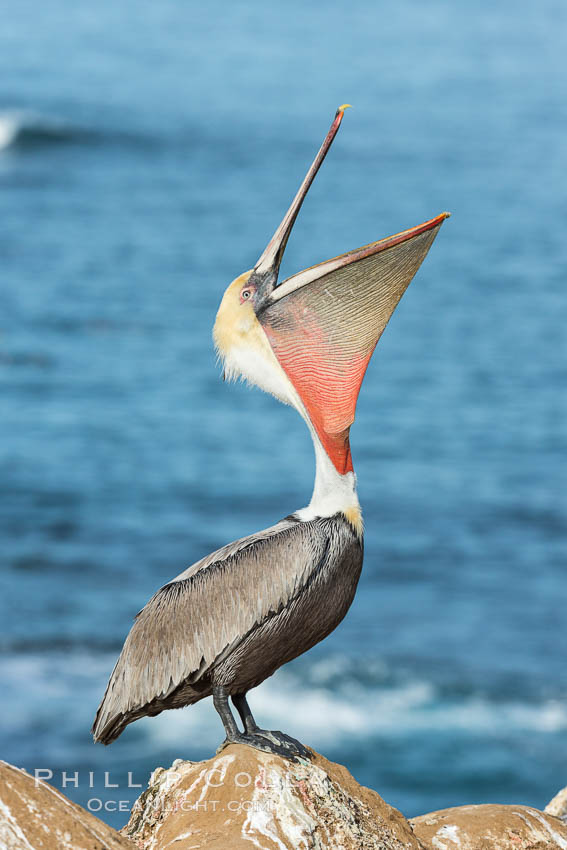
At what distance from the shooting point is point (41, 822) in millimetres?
6781

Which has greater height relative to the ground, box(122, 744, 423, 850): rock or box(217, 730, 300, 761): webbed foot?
box(217, 730, 300, 761): webbed foot

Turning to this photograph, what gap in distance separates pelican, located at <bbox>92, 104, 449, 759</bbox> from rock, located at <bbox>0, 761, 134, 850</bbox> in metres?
1.25

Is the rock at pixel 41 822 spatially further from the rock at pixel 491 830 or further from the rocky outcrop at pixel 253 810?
the rock at pixel 491 830

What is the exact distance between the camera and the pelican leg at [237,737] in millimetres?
8000

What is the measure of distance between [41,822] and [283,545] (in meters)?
2.23

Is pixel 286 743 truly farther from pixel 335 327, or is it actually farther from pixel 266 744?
pixel 335 327

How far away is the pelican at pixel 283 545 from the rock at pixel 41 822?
1.25 meters

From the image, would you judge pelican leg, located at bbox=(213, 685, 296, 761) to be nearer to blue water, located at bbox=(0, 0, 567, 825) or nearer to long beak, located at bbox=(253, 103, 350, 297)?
long beak, located at bbox=(253, 103, 350, 297)

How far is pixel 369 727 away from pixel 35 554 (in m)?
10.3

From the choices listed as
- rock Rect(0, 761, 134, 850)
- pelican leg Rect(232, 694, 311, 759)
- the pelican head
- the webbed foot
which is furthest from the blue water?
rock Rect(0, 761, 134, 850)


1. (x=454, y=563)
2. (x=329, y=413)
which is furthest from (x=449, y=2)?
(x=329, y=413)

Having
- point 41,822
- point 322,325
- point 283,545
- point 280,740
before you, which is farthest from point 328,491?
point 41,822

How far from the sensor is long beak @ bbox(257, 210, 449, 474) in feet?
26.7

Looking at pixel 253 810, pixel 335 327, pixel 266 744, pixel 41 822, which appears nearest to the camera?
pixel 41 822
